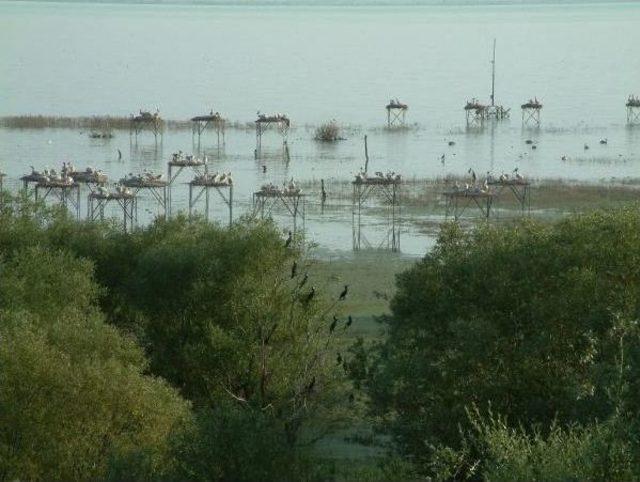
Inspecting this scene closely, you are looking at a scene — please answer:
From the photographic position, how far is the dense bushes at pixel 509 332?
56.9ft

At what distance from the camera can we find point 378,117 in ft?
232

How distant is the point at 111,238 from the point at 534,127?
45.8 metres

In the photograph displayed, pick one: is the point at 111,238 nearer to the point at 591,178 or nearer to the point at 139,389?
the point at 139,389

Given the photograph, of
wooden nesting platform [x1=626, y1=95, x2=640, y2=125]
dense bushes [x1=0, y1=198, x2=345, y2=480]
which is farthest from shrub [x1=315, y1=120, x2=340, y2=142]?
dense bushes [x1=0, y1=198, x2=345, y2=480]

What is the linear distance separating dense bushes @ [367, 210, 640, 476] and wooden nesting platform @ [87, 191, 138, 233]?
18429mm

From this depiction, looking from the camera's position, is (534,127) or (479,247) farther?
(534,127)

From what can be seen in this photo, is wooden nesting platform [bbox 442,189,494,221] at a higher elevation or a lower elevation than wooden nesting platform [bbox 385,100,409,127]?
lower

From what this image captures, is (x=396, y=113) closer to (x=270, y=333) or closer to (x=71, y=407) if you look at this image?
(x=270, y=333)

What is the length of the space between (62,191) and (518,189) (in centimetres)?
1330

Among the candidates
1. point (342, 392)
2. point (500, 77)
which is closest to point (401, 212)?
point (342, 392)

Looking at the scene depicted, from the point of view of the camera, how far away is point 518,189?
43.3 m

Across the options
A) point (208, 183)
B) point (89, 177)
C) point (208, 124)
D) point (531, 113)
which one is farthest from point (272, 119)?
point (89, 177)

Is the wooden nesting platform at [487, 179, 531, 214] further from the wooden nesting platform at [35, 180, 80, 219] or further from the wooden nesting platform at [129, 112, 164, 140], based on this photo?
the wooden nesting platform at [129, 112, 164, 140]

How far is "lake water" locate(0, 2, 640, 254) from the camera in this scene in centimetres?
5188
